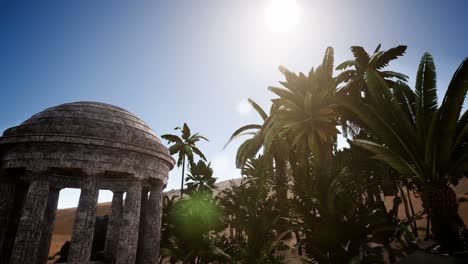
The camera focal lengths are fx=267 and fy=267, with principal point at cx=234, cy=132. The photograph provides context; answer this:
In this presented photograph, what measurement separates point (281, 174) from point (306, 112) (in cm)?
717

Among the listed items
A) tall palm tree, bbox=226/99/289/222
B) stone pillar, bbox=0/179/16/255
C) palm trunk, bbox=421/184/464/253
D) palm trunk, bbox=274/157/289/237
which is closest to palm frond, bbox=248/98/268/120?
tall palm tree, bbox=226/99/289/222

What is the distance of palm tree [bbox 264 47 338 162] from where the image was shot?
1858 cm

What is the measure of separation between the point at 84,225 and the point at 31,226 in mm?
1918

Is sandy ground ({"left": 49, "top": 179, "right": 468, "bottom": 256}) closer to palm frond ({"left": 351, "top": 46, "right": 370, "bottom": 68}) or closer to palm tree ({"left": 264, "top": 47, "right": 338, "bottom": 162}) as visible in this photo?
palm tree ({"left": 264, "top": 47, "right": 338, "bottom": 162})

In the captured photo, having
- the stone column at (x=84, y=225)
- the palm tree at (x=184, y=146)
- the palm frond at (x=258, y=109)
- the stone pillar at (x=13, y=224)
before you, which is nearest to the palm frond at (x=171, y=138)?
the palm tree at (x=184, y=146)

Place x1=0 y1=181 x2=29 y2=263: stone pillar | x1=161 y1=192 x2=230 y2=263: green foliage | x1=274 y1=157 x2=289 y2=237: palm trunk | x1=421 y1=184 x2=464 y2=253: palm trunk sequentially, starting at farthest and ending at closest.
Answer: x1=274 y1=157 x2=289 y2=237: palm trunk
x1=161 y1=192 x2=230 y2=263: green foliage
x1=0 y1=181 x2=29 y2=263: stone pillar
x1=421 y1=184 x2=464 y2=253: palm trunk

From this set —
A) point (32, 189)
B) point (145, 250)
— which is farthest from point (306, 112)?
point (32, 189)

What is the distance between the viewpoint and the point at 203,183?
33031mm

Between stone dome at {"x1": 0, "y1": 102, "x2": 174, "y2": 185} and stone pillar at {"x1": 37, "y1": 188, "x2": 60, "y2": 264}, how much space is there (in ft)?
17.7

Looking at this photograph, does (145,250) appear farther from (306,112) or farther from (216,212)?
(306,112)

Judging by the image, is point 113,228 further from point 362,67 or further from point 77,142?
point 362,67

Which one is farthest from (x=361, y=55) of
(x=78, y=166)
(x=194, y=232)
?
(x=78, y=166)

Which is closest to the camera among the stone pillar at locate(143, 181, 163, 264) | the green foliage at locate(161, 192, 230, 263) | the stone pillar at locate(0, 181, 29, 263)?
the stone pillar at locate(0, 181, 29, 263)

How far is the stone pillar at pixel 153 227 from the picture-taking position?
516 inches
